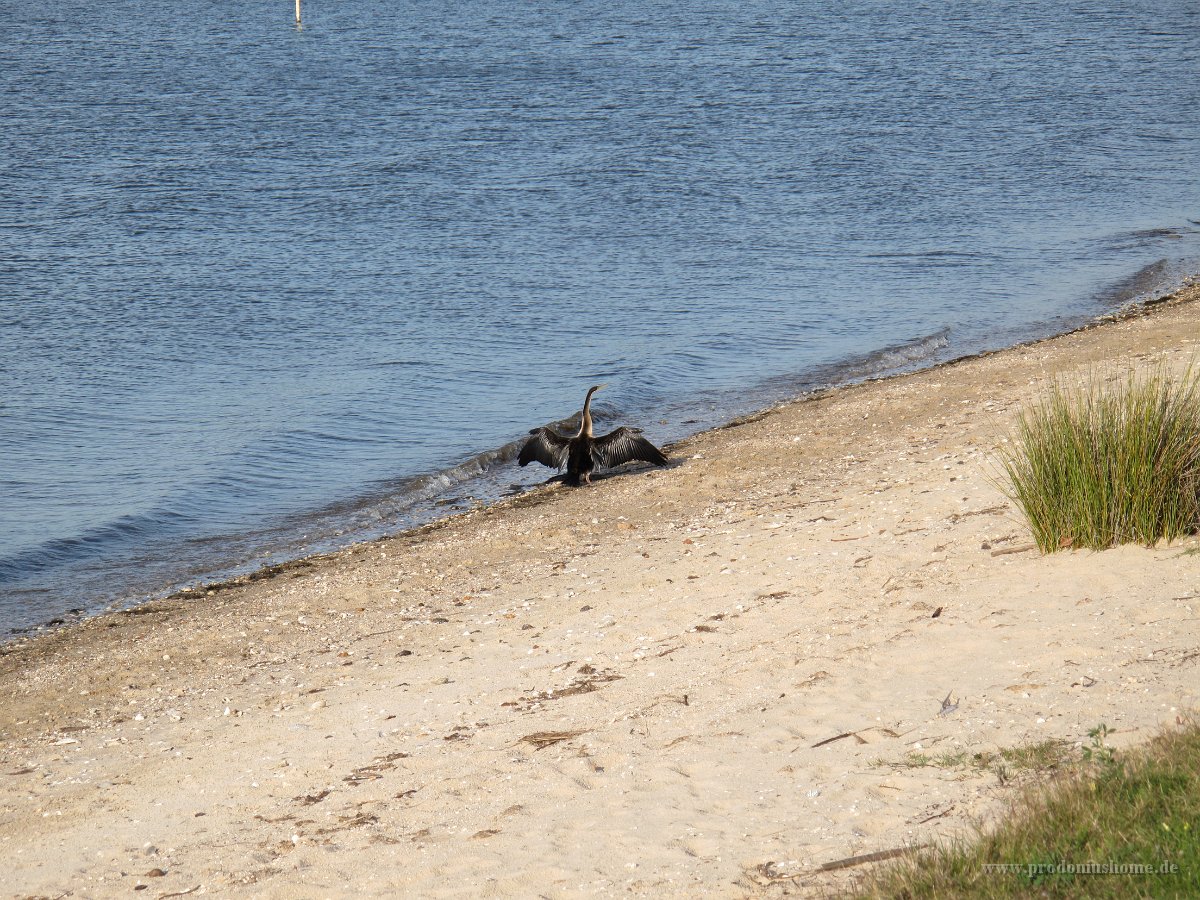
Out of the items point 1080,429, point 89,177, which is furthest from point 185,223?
point 1080,429

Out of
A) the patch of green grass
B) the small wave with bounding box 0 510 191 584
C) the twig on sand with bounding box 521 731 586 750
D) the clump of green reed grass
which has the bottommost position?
the small wave with bounding box 0 510 191 584

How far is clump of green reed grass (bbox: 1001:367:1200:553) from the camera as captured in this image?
6520mm

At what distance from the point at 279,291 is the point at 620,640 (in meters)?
13.7

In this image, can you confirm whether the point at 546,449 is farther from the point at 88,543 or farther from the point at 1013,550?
the point at 1013,550

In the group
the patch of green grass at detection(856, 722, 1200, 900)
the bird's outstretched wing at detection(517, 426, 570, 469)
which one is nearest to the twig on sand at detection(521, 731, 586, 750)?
the patch of green grass at detection(856, 722, 1200, 900)

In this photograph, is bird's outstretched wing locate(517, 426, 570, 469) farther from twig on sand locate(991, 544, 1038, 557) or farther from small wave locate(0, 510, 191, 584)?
twig on sand locate(991, 544, 1038, 557)

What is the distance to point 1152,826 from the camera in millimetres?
3811

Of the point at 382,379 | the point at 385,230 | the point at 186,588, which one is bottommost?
the point at 186,588

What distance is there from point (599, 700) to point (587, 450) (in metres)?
5.72

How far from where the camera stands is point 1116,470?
6586mm

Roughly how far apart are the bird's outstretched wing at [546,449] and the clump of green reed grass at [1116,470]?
576 centimetres

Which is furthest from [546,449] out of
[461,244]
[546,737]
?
[461,244]

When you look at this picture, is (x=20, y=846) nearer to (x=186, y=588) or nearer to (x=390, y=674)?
(x=390, y=674)

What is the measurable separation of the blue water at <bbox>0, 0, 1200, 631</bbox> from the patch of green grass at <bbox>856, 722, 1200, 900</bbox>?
802 cm
